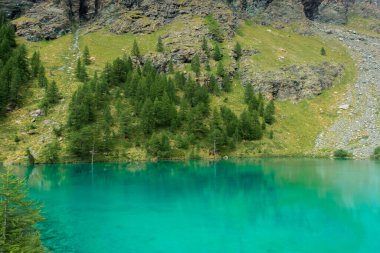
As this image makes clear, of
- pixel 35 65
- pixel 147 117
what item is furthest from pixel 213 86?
pixel 35 65

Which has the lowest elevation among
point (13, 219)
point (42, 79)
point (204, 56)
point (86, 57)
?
point (13, 219)

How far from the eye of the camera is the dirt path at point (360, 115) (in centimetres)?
9953

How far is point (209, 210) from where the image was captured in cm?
3909

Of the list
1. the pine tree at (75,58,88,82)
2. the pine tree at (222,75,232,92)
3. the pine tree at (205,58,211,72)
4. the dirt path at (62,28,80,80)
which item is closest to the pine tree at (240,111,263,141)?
the pine tree at (222,75,232,92)

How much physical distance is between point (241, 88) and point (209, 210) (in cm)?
9317

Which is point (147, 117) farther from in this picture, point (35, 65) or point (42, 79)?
point (35, 65)

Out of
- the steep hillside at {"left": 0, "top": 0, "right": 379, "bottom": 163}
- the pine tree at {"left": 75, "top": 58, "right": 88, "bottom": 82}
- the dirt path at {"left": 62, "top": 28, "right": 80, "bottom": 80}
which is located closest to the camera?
the steep hillside at {"left": 0, "top": 0, "right": 379, "bottom": 163}

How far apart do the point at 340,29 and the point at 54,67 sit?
150m

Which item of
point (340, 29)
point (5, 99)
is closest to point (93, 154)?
point (5, 99)

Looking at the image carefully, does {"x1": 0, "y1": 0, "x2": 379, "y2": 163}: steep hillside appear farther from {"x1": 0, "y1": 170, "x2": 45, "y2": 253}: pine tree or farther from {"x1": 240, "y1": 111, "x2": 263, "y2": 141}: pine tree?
{"x1": 0, "y1": 170, "x2": 45, "y2": 253}: pine tree

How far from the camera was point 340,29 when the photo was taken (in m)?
188

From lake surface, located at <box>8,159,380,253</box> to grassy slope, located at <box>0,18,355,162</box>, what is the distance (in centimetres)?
2791

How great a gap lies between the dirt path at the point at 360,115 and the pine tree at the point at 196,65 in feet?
158

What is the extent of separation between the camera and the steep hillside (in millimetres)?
94875
